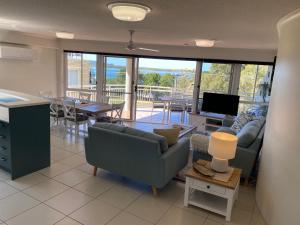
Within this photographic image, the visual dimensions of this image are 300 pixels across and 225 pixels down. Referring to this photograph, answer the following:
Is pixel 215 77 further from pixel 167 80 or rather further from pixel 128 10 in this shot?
pixel 128 10

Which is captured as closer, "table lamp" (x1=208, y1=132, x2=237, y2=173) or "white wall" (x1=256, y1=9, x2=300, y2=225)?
"white wall" (x1=256, y1=9, x2=300, y2=225)

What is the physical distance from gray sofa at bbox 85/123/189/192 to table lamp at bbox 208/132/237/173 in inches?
22.7

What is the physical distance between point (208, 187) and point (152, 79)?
5.35m

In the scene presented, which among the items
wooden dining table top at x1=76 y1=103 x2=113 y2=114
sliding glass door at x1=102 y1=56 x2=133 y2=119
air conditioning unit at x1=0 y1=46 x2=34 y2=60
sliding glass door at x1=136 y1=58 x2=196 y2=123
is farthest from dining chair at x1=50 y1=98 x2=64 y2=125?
sliding glass door at x1=136 y1=58 x2=196 y2=123

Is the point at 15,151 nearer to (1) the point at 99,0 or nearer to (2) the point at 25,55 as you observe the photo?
(1) the point at 99,0

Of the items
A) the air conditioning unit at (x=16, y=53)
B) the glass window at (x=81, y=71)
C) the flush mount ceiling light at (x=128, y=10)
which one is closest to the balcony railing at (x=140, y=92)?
the glass window at (x=81, y=71)

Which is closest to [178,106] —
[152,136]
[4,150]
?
[152,136]

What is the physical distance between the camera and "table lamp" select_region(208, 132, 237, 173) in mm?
2656

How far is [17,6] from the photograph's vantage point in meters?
2.63

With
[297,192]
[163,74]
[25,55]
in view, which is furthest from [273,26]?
[25,55]

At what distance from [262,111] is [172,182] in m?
3.04

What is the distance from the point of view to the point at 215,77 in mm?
6457

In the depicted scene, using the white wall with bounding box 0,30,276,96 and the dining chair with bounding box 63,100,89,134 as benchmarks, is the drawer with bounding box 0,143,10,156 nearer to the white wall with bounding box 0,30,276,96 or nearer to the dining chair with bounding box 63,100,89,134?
the dining chair with bounding box 63,100,89,134

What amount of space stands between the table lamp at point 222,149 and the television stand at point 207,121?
10.0 feet
